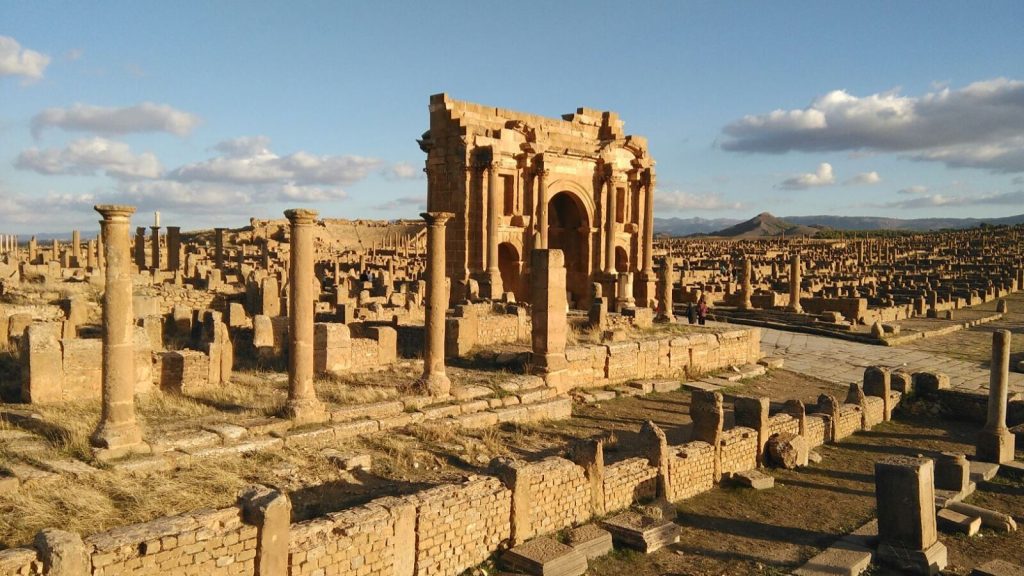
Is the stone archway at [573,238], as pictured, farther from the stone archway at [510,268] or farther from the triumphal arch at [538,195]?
the stone archway at [510,268]

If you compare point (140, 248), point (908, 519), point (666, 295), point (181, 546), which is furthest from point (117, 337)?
point (140, 248)

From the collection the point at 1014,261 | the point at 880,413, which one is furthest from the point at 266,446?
the point at 1014,261

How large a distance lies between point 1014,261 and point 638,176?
2077 inches

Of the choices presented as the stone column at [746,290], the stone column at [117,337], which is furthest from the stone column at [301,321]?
the stone column at [746,290]

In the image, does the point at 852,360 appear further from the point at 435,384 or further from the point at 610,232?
the point at 435,384

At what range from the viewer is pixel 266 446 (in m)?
8.85

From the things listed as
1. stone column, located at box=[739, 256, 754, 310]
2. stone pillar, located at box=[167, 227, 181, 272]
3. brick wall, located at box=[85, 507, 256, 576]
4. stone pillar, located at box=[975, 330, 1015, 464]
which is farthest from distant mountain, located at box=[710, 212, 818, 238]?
brick wall, located at box=[85, 507, 256, 576]

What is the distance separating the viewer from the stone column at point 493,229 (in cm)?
2250

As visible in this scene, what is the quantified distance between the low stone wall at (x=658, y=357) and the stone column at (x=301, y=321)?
600cm

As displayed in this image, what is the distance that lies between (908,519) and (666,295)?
56.8 feet

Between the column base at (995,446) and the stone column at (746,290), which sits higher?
the stone column at (746,290)

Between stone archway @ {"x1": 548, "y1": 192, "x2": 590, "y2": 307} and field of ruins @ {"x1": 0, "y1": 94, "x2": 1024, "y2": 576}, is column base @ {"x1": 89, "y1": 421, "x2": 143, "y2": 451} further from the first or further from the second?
stone archway @ {"x1": 548, "y1": 192, "x2": 590, "y2": 307}

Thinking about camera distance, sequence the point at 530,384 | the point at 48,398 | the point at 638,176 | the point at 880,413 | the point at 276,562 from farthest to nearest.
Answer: the point at 638,176, the point at 880,413, the point at 530,384, the point at 48,398, the point at 276,562

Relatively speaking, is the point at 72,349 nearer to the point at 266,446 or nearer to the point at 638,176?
the point at 266,446
